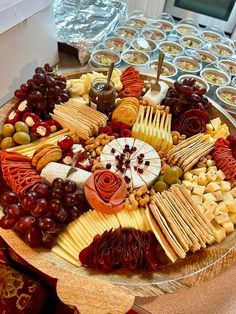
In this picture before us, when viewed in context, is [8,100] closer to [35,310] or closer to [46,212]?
[46,212]

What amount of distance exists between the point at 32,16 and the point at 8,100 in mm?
391

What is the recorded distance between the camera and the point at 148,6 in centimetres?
271

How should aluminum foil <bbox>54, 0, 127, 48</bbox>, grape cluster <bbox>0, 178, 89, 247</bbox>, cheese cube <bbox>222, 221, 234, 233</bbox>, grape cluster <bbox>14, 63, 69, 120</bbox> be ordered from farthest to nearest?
aluminum foil <bbox>54, 0, 127, 48</bbox> < grape cluster <bbox>14, 63, 69, 120</bbox> < cheese cube <bbox>222, 221, 234, 233</bbox> < grape cluster <bbox>0, 178, 89, 247</bbox>

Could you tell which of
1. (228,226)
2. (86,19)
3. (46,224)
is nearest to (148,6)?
(86,19)

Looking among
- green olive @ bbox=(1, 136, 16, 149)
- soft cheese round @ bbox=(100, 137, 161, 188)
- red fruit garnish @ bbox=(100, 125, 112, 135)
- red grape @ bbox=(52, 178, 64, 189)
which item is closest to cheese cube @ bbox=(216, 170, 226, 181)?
soft cheese round @ bbox=(100, 137, 161, 188)

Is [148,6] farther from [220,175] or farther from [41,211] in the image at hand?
[41,211]

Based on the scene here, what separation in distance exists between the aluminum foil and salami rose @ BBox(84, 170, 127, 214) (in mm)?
916

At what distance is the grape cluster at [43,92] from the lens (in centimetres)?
129

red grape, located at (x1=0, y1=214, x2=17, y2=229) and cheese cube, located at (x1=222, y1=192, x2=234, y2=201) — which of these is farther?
cheese cube, located at (x1=222, y1=192, x2=234, y2=201)

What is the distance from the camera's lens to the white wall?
267 cm

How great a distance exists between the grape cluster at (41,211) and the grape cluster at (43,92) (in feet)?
1.35

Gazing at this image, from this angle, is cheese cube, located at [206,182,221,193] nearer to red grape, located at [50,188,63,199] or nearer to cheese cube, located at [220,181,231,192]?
cheese cube, located at [220,181,231,192]

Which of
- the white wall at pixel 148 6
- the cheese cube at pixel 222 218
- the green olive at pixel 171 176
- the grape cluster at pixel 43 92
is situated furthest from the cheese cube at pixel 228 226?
the white wall at pixel 148 6

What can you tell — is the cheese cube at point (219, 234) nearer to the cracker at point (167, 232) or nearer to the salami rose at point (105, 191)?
the cracker at point (167, 232)
